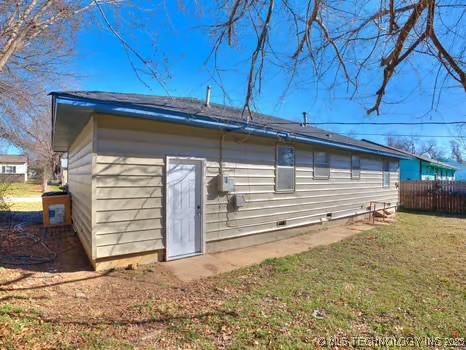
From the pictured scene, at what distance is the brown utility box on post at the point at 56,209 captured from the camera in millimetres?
9878

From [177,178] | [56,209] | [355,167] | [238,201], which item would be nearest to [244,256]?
[238,201]

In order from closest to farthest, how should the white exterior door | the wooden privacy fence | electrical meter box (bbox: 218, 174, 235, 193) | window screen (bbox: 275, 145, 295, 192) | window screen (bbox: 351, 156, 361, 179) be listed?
the white exterior door < electrical meter box (bbox: 218, 174, 235, 193) < window screen (bbox: 275, 145, 295, 192) < window screen (bbox: 351, 156, 361, 179) < the wooden privacy fence

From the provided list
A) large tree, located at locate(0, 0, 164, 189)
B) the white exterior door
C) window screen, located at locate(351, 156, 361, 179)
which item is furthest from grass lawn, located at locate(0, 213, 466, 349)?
window screen, located at locate(351, 156, 361, 179)

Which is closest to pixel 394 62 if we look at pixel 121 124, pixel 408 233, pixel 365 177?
pixel 121 124

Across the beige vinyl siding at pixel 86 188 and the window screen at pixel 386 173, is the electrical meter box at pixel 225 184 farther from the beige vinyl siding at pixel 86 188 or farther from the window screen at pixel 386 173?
the window screen at pixel 386 173

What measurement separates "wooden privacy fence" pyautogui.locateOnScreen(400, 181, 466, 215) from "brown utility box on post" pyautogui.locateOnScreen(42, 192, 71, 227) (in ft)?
56.8

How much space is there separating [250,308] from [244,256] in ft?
9.08

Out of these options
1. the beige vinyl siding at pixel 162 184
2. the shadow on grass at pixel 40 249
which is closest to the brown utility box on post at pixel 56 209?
the shadow on grass at pixel 40 249

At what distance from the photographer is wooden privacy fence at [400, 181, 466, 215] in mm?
16484

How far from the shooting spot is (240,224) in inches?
298

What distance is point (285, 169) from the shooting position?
8.88 metres

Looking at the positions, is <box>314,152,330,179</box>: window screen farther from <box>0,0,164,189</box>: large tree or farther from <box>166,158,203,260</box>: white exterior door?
<box>0,0,164,189</box>: large tree

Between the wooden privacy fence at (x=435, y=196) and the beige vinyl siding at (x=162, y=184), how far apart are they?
10067 millimetres

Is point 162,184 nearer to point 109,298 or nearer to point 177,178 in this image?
point 177,178
